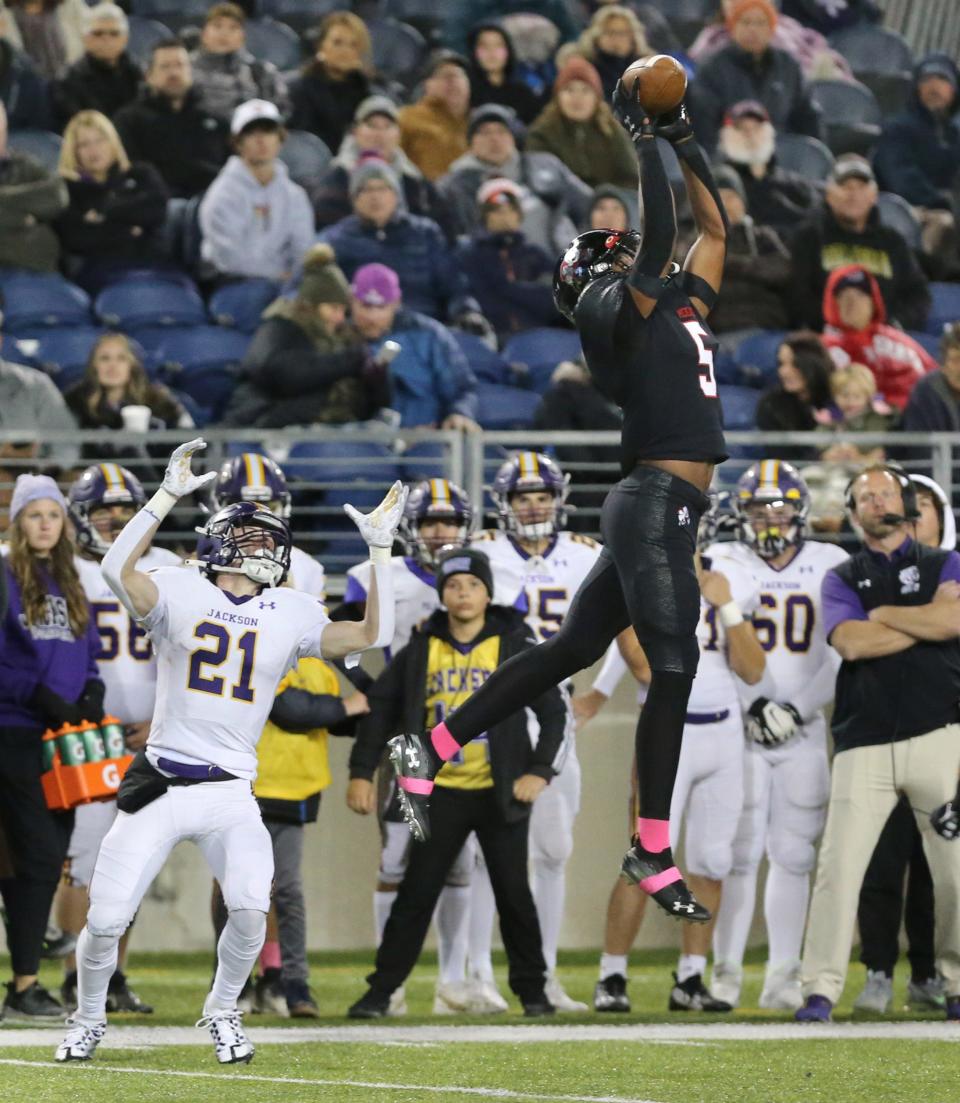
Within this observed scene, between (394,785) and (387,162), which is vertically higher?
(387,162)

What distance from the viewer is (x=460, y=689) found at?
28.9 ft

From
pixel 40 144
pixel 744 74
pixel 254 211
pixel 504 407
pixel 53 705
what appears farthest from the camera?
pixel 744 74

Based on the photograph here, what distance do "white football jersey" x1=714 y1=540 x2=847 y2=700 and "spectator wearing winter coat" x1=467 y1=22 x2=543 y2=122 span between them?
556 cm

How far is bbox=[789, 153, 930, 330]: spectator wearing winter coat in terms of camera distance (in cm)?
1310

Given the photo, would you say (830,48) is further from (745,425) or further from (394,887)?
(394,887)

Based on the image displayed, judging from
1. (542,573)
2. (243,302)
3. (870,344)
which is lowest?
(542,573)

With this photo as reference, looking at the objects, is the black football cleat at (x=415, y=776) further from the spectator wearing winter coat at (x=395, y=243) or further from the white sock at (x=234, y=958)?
the spectator wearing winter coat at (x=395, y=243)

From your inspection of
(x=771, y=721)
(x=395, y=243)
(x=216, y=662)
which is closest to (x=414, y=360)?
(x=395, y=243)

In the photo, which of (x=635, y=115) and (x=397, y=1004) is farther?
(x=397, y=1004)

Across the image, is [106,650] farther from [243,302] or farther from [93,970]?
[243,302]

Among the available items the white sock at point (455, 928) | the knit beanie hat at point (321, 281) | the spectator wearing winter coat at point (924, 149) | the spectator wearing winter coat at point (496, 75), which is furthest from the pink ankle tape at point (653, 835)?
the spectator wearing winter coat at point (924, 149)

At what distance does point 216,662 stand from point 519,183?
22.7ft

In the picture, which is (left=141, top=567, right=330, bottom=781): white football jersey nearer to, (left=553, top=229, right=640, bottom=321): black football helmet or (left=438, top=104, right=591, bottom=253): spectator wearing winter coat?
(left=553, top=229, right=640, bottom=321): black football helmet

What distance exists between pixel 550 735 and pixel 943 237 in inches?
274
